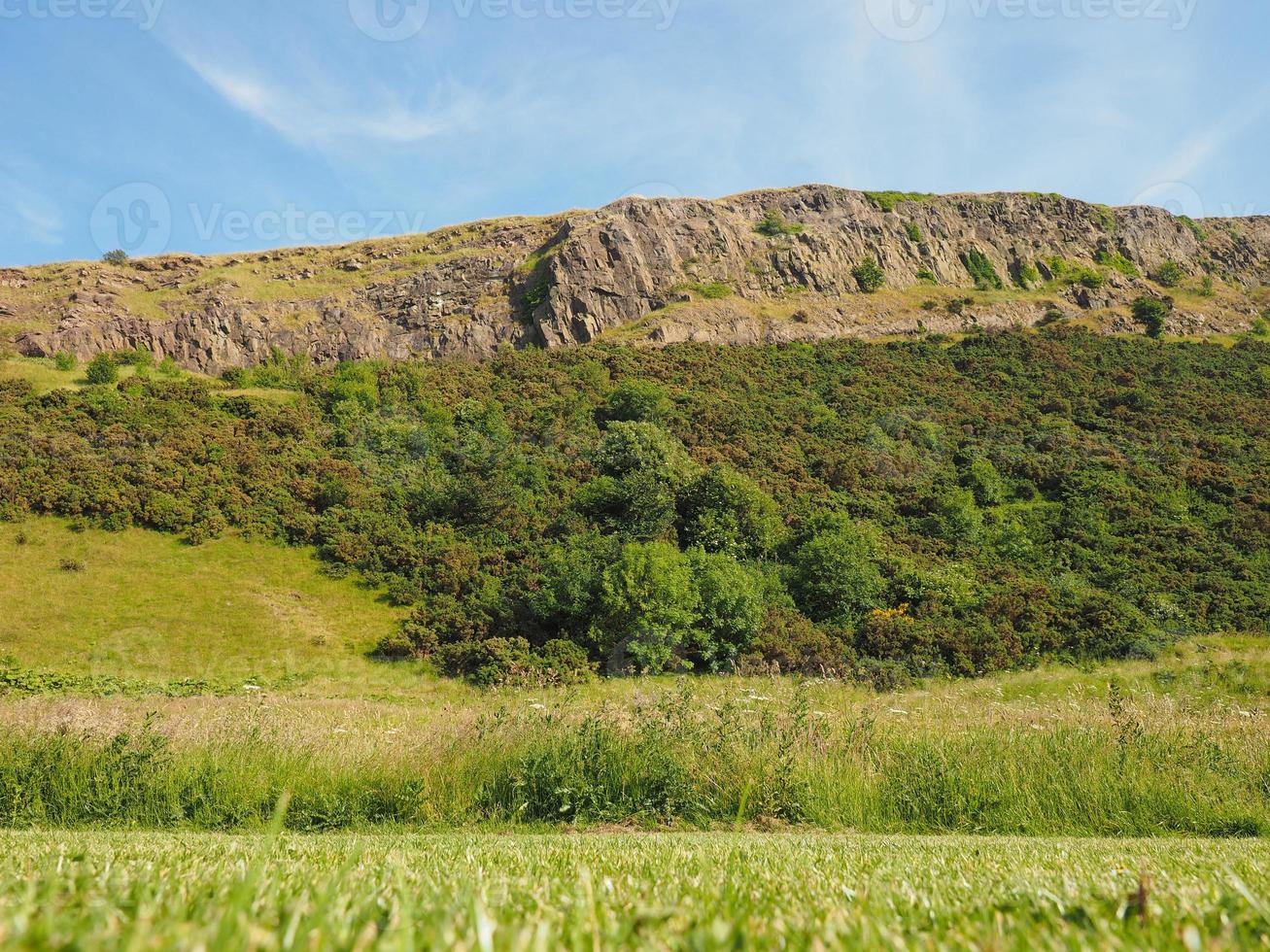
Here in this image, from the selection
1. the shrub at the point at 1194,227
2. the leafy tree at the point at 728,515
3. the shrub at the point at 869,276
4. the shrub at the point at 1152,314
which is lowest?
the leafy tree at the point at 728,515

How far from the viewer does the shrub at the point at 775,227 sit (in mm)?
77312

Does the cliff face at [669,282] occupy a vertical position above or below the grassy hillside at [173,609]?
above

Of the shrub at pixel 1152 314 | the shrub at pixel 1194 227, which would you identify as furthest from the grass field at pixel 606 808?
the shrub at pixel 1194 227

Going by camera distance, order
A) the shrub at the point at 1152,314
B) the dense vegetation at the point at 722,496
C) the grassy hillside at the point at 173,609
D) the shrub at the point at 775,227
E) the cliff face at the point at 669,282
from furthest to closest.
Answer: the shrub at the point at 775,227, the shrub at the point at 1152,314, the cliff face at the point at 669,282, the dense vegetation at the point at 722,496, the grassy hillside at the point at 173,609

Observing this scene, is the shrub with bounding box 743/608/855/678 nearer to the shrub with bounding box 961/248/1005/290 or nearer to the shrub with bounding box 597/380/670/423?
the shrub with bounding box 597/380/670/423

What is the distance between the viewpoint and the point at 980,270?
7756 cm

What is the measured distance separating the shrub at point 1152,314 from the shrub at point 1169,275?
10.8 metres

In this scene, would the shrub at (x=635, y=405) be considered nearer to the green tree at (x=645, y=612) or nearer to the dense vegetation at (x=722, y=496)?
the dense vegetation at (x=722, y=496)

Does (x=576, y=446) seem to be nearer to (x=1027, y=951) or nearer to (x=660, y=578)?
(x=660, y=578)

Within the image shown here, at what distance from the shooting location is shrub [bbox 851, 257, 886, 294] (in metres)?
73.1

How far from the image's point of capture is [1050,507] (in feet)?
121

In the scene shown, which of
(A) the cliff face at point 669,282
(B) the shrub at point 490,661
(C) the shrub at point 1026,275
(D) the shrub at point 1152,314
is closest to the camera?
(B) the shrub at point 490,661

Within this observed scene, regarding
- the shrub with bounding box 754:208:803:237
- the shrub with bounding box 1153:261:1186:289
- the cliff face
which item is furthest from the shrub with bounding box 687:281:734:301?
the shrub with bounding box 1153:261:1186:289

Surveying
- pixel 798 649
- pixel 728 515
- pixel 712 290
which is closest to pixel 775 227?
pixel 712 290
